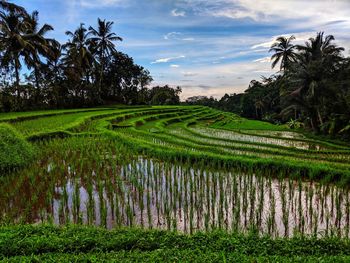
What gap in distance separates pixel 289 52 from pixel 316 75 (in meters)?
14.9

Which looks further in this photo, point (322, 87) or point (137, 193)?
point (322, 87)

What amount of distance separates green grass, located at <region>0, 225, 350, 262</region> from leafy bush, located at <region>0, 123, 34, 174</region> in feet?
12.6

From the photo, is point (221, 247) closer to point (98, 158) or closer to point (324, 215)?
point (324, 215)

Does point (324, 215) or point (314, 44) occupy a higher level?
point (314, 44)

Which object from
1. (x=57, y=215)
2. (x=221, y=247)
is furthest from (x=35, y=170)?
(x=221, y=247)

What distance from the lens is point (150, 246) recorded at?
3648mm

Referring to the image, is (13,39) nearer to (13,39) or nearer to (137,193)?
(13,39)

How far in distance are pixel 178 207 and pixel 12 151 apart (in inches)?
183

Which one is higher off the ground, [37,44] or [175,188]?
[37,44]

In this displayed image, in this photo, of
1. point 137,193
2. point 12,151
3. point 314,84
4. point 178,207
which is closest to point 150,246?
point 178,207

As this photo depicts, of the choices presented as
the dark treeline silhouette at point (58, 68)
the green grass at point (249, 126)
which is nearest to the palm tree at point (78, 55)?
the dark treeline silhouette at point (58, 68)

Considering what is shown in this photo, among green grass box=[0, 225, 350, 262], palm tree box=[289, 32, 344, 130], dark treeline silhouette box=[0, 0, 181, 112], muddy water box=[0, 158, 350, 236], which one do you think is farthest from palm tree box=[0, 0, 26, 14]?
green grass box=[0, 225, 350, 262]

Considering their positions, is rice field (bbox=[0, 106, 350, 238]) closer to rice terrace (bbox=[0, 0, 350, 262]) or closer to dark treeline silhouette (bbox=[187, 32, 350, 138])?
rice terrace (bbox=[0, 0, 350, 262])

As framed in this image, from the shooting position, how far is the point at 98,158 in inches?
341
